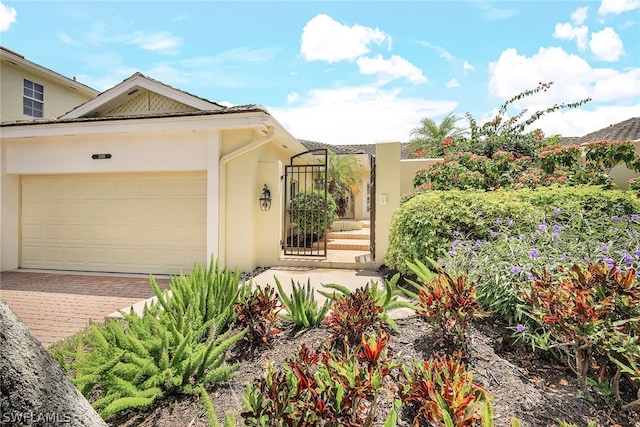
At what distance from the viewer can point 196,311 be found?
338 cm

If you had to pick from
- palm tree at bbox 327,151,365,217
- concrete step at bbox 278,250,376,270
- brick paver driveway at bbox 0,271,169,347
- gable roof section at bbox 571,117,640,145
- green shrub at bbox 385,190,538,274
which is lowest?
brick paver driveway at bbox 0,271,169,347

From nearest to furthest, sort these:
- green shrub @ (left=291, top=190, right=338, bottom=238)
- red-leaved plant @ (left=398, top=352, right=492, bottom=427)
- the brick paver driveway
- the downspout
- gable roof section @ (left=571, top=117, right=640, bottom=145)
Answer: red-leaved plant @ (left=398, top=352, right=492, bottom=427) < the brick paver driveway < the downspout < green shrub @ (left=291, top=190, right=338, bottom=238) < gable roof section @ (left=571, top=117, right=640, bottom=145)

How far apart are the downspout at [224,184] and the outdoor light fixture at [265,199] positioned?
3.02 ft

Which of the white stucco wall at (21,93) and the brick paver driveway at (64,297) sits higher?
the white stucco wall at (21,93)

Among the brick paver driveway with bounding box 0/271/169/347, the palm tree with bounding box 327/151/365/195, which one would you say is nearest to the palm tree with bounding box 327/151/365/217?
the palm tree with bounding box 327/151/365/195

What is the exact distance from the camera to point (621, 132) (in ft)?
39.4

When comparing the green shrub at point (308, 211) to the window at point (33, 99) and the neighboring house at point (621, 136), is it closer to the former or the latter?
the neighboring house at point (621, 136)

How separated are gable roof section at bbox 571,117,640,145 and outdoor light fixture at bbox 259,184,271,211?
1111 centimetres

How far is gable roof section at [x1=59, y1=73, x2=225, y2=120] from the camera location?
8.95 meters

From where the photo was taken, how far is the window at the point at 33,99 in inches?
528

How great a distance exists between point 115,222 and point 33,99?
385 inches

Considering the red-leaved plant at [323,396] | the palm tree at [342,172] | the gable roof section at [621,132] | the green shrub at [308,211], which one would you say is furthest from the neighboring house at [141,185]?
the gable roof section at [621,132]

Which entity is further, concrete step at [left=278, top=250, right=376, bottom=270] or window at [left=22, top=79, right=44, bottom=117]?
window at [left=22, top=79, right=44, bottom=117]

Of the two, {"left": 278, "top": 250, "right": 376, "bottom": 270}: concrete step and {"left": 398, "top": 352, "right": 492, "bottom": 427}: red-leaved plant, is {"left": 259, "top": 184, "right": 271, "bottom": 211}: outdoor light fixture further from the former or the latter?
{"left": 398, "top": 352, "right": 492, "bottom": 427}: red-leaved plant
